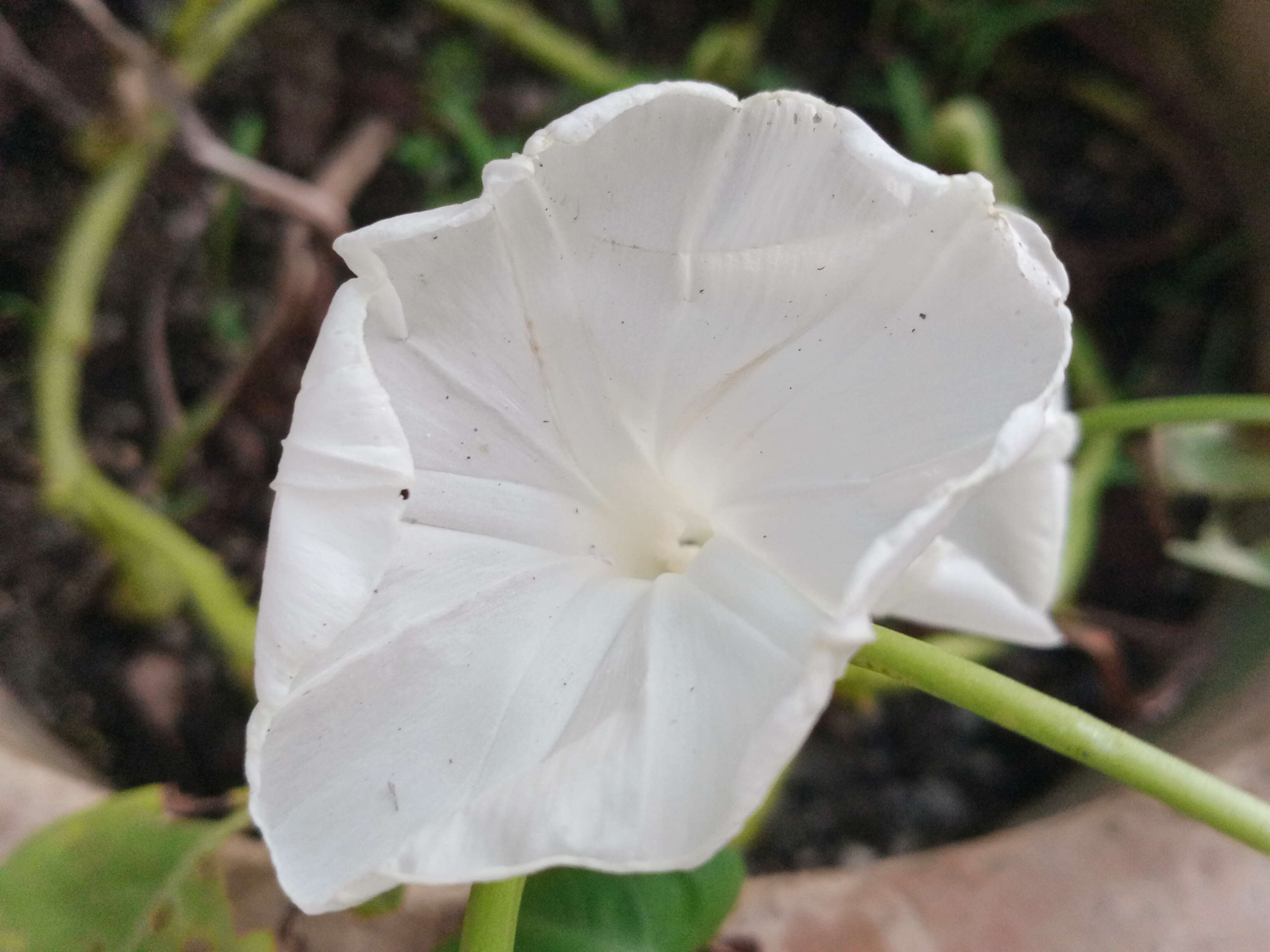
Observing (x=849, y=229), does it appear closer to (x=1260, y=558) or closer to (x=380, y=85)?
(x=1260, y=558)

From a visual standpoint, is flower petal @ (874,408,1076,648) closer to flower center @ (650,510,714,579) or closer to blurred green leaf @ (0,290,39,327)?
flower center @ (650,510,714,579)

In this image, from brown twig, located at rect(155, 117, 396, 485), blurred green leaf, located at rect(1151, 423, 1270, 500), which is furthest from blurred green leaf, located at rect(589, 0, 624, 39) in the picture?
blurred green leaf, located at rect(1151, 423, 1270, 500)

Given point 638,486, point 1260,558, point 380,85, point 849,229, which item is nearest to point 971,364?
point 849,229

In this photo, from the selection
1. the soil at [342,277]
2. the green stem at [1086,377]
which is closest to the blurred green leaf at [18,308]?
the soil at [342,277]

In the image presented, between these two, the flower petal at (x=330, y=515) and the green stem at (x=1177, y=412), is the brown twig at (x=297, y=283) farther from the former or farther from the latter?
the green stem at (x=1177, y=412)

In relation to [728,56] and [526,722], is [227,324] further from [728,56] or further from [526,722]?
[526,722]

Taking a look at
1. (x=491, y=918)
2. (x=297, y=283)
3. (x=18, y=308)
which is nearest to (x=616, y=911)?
(x=491, y=918)
